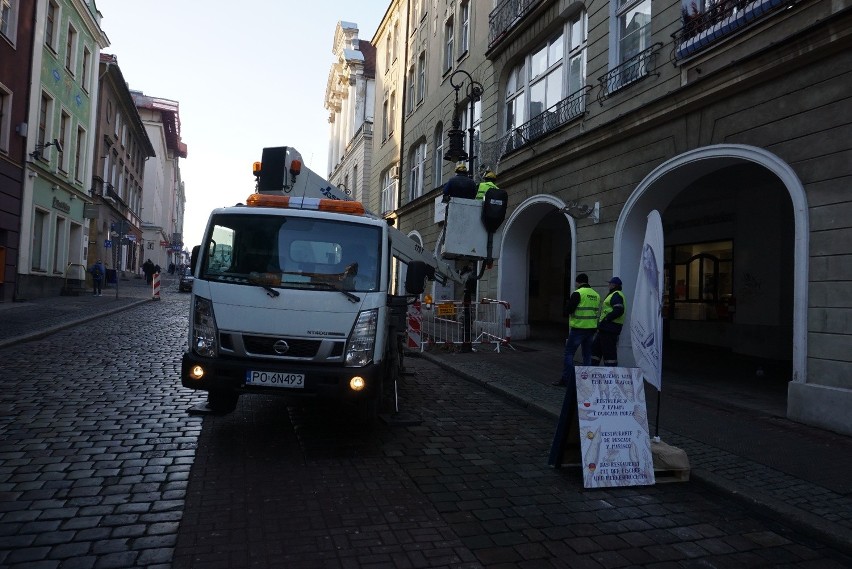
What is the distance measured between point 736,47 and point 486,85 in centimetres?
1038

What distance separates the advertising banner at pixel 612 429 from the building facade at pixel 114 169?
21764mm

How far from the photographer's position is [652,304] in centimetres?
521

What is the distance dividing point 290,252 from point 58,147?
2079 cm

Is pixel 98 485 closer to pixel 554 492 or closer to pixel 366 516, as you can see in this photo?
pixel 366 516

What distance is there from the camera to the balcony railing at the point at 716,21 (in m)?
7.97

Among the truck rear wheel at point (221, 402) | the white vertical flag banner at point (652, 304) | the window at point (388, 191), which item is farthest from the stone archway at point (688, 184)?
the window at point (388, 191)

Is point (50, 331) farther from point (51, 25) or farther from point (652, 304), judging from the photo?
point (51, 25)

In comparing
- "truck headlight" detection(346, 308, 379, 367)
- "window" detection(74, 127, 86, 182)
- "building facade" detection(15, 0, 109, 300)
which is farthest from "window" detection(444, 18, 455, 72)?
"truck headlight" detection(346, 308, 379, 367)

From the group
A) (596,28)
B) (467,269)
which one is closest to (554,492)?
(467,269)

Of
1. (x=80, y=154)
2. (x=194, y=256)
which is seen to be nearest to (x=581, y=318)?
(x=194, y=256)

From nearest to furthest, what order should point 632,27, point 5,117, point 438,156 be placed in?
point 632,27 < point 5,117 < point 438,156

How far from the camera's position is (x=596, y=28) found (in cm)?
1240

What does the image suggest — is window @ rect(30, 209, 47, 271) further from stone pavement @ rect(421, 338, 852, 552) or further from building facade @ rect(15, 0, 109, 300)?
stone pavement @ rect(421, 338, 852, 552)

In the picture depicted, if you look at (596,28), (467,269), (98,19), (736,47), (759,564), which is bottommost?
(759,564)
